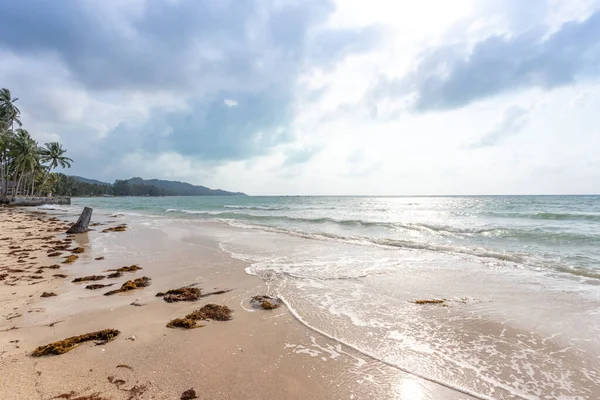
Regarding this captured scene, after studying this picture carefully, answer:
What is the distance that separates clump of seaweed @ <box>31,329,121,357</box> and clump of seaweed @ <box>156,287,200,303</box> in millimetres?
1649

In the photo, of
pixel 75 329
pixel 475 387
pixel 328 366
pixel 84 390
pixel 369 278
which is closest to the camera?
pixel 84 390

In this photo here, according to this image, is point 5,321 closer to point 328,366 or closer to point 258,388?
point 258,388

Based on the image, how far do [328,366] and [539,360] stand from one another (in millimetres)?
2971

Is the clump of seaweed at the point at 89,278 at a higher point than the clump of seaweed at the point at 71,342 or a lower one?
lower

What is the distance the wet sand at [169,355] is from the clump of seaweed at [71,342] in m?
0.10

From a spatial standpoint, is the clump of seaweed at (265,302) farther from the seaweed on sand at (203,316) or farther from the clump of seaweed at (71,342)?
the clump of seaweed at (71,342)

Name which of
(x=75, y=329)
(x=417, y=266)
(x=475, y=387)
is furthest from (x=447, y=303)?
(x=75, y=329)

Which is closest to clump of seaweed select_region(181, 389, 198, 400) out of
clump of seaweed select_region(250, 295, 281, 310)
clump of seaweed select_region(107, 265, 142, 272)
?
clump of seaweed select_region(250, 295, 281, 310)

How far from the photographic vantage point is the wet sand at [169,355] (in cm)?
321

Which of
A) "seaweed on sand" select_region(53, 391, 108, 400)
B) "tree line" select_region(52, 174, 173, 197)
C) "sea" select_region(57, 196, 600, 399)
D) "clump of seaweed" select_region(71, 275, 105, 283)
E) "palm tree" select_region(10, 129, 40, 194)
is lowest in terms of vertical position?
"clump of seaweed" select_region(71, 275, 105, 283)

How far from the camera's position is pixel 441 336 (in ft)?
15.5

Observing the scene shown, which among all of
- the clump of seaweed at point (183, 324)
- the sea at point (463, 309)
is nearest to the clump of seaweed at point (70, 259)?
the sea at point (463, 309)

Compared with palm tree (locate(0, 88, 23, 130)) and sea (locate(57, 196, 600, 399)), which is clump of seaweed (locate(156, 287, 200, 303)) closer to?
sea (locate(57, 196, 600, 399))

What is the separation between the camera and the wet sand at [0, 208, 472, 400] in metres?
3.21
